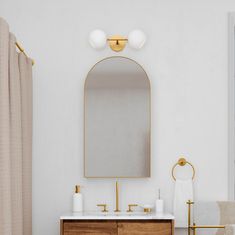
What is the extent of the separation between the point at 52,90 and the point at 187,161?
1081 millimetres

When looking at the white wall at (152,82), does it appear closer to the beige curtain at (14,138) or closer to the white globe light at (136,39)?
the white globe light at (136,39)

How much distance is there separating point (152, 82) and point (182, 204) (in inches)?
34.6

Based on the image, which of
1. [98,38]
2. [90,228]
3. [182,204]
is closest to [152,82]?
[98,38]

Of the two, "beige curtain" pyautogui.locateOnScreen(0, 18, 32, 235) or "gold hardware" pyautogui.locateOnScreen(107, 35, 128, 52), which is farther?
"gold hardware" pyautogui.locateOnScreen(107, 35, 128, 52)

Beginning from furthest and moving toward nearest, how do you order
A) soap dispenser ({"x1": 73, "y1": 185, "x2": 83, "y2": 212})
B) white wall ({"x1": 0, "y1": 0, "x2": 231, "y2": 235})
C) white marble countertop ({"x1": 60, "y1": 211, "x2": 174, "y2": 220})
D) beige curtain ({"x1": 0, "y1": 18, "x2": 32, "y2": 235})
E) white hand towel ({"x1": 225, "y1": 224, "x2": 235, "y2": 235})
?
white wall ({"x1": 0, "y1": 0, "x2": 231, "y2": 235})
soap dispenser ({"x1": 73, "y1": 185, "x2": 83, "y2": 212})
white marble countertop ({"x1": 60, "y1": 211, "x2": 174, "y2": 220})
white hand towel ({"x1": 225, "y1": 224, "x2": 235, "y2": 235})
beige curtain ({"x1": 0, "y1": 18, "x2": 32, "y2": 235})

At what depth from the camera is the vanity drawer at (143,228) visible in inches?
129

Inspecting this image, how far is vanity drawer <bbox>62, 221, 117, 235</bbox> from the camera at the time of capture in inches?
129

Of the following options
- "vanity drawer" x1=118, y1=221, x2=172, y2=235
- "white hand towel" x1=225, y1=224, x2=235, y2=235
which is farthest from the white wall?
"white hand towel" x1=225, y1=224, x2=235, y2=235

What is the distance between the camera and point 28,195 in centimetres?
342

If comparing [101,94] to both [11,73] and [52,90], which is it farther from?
[11,73]

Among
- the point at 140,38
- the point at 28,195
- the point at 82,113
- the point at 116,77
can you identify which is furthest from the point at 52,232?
the point at 140,38

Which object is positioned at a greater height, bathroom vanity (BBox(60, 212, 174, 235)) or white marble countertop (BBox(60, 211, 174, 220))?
white marble countertop (BBox(60, 211, 174, 220))

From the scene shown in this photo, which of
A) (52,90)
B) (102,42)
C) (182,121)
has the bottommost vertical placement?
(182,121)

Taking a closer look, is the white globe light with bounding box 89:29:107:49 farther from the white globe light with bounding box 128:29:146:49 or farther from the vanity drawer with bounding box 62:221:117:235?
the vanity drawer with bounding box 62:221:117:235
